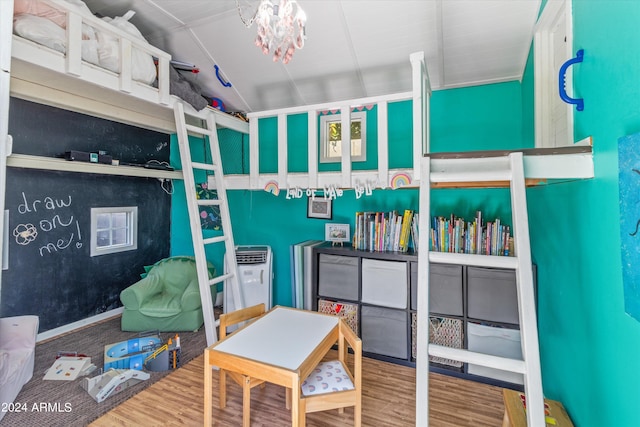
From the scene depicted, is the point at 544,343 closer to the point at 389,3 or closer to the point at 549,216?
the point at 549,216

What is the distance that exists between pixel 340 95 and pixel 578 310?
2.32 m

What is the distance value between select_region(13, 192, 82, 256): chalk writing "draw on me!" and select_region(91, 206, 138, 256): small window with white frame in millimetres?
166

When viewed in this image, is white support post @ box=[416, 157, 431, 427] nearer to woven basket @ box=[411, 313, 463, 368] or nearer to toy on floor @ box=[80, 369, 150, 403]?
woven basket @ box=[411, 313, 463, 368]

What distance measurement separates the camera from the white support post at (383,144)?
1927mm

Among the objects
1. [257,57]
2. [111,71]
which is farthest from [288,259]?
[111,71]

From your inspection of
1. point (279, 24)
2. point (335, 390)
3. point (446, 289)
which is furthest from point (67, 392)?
point (446, 289)

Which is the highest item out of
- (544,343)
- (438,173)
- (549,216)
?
(438,173)

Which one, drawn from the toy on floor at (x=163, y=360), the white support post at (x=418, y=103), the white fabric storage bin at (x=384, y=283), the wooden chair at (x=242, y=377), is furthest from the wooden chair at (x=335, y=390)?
the toy on floor at (x=163, y=360)

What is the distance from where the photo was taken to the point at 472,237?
2141mm

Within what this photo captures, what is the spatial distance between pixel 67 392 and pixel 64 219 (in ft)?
5.33

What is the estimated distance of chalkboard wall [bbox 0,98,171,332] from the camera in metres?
2.55

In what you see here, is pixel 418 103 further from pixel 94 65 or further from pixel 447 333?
pixel 94 65

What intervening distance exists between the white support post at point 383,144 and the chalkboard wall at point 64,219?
115 inches

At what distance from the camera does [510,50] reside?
209 cm
